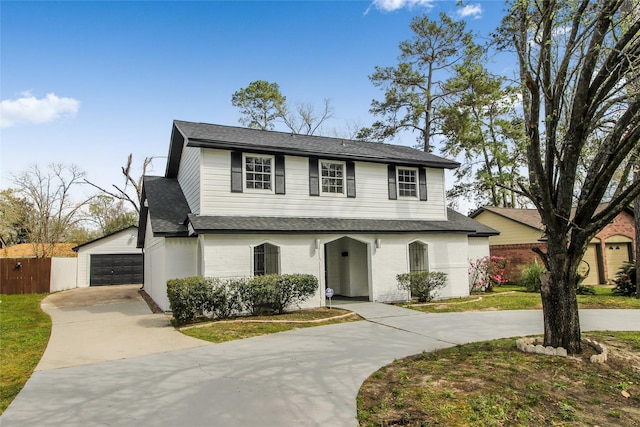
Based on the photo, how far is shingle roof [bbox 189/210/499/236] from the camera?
11534mm

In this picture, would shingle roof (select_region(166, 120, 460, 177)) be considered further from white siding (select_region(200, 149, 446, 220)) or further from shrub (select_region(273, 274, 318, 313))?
shrub (select_region(273, 274, 318, 313))

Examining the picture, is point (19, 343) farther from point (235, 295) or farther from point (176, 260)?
point (235, 295)

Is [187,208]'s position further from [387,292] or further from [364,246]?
[387,292]

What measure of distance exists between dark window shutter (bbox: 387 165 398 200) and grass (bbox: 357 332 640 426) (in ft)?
29.9

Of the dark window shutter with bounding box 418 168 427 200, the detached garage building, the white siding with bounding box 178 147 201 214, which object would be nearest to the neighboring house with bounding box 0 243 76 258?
the detached garage building

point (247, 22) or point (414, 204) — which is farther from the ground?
point (247, 22)

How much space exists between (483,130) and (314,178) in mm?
6963

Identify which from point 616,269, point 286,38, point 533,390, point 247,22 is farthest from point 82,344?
point 616,269

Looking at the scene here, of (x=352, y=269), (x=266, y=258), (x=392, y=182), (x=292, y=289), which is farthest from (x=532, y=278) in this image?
(x=266, y=258)

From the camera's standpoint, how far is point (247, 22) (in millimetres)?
13805

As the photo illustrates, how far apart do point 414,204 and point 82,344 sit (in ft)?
39.2

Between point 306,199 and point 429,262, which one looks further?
point 429,262

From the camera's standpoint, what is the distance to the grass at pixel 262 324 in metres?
8.67

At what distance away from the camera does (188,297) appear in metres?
10.0
